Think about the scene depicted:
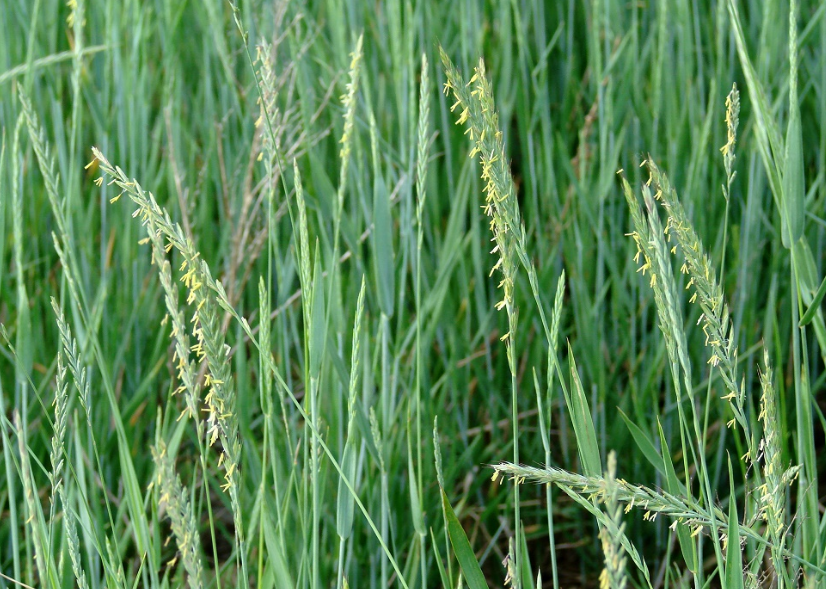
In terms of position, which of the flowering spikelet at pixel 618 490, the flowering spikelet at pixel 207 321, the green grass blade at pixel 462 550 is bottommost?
the green grass blade at pixel 462 550

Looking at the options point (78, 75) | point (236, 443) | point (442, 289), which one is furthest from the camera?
point (442, 289)

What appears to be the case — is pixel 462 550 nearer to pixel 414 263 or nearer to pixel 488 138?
pixel 488 138

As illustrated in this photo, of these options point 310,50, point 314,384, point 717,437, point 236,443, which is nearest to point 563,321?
point 717,437

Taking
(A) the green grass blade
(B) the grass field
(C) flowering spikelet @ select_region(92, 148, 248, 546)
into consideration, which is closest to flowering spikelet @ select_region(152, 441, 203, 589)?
(C) flowering spikelet @ select_region(92, 148, 248, 546)

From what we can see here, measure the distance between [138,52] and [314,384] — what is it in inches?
34.8

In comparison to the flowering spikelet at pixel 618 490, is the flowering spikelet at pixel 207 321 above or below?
above

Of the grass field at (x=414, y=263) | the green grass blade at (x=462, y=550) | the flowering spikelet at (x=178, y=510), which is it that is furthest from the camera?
the grass field at (x=414, y=263)

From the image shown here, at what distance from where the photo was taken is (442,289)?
3.41 feet

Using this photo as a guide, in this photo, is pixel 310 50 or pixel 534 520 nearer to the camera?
pixel 534 520

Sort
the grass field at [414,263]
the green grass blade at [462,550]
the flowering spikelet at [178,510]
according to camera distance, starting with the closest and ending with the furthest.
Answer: the flowering spikelet at [178,510], the green grass blade at [462,550], the grass field at [414,263]

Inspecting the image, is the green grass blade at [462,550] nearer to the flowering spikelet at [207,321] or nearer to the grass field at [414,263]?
the flowering spikelet at [207,321]

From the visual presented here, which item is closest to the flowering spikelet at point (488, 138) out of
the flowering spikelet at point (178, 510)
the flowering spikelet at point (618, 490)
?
the flowering spikelet at point (618, 490)

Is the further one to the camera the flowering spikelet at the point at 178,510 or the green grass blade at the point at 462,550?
the green grass blade at the point at 462,550

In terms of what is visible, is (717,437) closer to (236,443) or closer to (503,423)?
(503,423)
